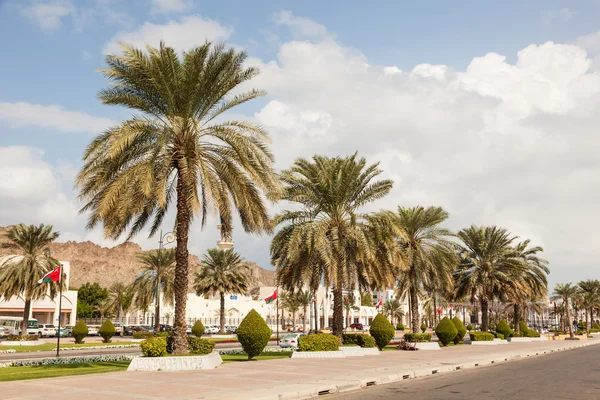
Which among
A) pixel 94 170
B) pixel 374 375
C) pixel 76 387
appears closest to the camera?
pixel 76 387

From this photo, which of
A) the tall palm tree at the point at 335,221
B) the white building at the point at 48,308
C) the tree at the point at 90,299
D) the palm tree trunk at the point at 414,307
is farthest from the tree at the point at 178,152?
the tree at the point at 90,299

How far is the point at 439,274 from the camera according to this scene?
41.9 metres

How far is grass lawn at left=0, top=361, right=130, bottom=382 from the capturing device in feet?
61.6

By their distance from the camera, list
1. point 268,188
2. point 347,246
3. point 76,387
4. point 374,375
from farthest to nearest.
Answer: point 347,246 → point 268,188 → point 374,375 → point 76,387

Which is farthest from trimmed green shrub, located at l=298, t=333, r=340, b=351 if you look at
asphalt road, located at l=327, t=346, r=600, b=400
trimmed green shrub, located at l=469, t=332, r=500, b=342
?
trimmed green shrub, located at l=469, t=332, r=500, b=342

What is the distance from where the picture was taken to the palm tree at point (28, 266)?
47562mm

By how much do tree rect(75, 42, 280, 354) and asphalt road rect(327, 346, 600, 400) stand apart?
9218mm

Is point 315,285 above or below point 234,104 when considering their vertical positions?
below

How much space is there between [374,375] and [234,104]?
12.0 m

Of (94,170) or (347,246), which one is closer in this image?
(94,170)

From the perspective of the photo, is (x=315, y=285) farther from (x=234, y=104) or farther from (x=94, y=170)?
(x=94, y=170)

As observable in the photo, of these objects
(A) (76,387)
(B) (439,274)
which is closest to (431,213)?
(B) (439,274)

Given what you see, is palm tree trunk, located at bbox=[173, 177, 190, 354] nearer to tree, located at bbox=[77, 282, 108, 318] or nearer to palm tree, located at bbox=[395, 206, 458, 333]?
palm tree, located at bbox=[395, 206, 458, 333]

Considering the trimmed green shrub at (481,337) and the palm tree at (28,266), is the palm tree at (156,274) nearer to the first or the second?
the palm tree at (28,266)
